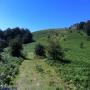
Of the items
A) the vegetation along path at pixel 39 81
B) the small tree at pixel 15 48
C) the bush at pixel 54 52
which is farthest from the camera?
the small tree at pixel 15 48

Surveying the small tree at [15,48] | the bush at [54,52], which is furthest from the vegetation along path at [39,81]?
the small tree at [15,48]

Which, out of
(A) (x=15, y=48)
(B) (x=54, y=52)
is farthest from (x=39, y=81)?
(A) (x=15, y=48)

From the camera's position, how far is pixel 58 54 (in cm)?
6812

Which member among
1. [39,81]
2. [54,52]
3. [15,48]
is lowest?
[39,81]

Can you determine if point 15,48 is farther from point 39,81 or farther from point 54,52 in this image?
point 39,81

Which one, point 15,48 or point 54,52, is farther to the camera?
point 15,48

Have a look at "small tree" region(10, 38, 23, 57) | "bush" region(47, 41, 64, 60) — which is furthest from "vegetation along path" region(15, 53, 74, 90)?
"small tree" region(10, 38, 23, 57)

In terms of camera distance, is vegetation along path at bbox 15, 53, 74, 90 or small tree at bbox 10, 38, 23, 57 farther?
small tree at bbox 10, 38, 23, 57

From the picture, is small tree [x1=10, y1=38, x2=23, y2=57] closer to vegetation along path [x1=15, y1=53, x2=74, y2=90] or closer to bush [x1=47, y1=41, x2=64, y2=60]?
bush [x1=47, y1=41, x2=64, y2=60]

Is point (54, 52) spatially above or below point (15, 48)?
below

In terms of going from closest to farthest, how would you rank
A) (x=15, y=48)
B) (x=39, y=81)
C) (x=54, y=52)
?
(x=39, y=81) < (x=54, y=52) < (x=15, y=48)

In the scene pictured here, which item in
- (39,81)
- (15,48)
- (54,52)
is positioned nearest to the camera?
(39,81)

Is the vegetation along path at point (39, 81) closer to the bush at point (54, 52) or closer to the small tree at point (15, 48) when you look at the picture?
the bush at point (54, 52)

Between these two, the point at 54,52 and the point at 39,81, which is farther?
the point at 54,52
